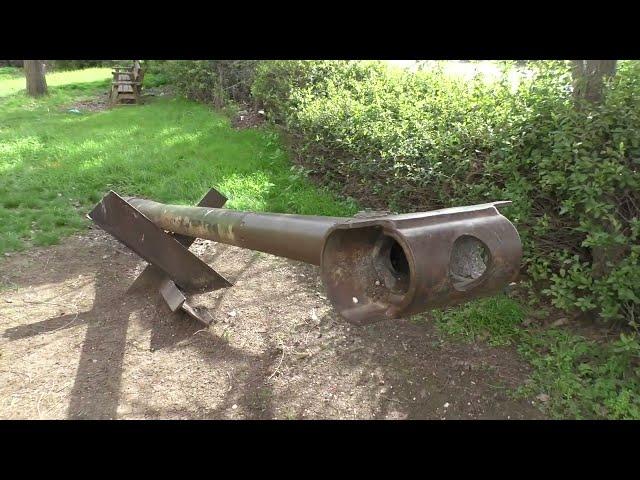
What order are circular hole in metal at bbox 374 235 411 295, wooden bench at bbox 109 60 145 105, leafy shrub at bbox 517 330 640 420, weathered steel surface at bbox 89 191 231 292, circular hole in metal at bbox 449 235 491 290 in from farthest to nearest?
wooden bench at bbox 109 60 145 105
weathered steel surface at bbox 89 191 231 292
leafy shrub at bbox 517 330 640 420
circular hole in metal at bbox 374 235 411 295
circular hole in metal at bbox 449 235 491 290

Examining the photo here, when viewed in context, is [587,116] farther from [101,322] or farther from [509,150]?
[101,322]

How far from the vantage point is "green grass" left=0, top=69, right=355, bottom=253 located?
6570 mm

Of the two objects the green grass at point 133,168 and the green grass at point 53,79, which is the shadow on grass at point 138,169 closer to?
the green grass at point 133,168

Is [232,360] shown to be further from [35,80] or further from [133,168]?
[35,80]

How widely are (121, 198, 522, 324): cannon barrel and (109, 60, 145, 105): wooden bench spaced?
48.1 feet

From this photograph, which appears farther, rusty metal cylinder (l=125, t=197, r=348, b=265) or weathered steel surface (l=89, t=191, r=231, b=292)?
weathered steel surface (l=89, t=191, r=231, b=292)

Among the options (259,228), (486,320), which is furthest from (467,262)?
(486,320)

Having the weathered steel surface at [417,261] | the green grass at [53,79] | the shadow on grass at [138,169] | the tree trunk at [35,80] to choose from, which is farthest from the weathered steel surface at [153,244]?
the green grass at [53,79]

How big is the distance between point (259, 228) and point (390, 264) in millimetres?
1131

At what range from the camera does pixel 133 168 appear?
8.50 metres

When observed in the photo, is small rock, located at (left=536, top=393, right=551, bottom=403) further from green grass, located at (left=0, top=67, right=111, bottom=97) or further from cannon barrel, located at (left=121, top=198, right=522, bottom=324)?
green grass, located at (left=0, top=67, right=111, bottom=97)

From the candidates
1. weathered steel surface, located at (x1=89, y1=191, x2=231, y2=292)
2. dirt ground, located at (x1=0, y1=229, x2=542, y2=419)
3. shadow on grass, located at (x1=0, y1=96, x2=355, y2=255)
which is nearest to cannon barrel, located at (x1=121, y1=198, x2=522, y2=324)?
dirt ground, located at (x1=0, y1=229, x2=542, y2=419)

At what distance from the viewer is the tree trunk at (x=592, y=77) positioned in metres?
3.57

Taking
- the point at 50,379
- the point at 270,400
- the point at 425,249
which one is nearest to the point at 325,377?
the point at 270,400
